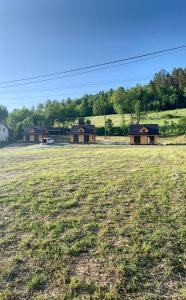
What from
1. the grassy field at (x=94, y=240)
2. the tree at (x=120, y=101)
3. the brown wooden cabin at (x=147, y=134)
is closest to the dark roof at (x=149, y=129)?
the brown wooden cabin at (x=147, y=134)

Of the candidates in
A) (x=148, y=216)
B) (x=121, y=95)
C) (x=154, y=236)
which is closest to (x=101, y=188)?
(x=148, y=216)

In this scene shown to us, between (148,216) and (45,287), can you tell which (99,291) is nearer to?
(45,287)

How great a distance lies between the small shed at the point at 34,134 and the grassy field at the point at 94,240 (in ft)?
197

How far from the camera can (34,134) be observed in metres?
68.5

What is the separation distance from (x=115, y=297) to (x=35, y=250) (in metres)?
1.92

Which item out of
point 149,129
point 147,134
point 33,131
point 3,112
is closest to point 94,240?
point 147,134

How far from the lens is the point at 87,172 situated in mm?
11328

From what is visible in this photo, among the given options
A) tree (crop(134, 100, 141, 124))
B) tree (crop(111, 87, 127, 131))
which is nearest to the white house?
tree (crop(111, 87, 127, 131))

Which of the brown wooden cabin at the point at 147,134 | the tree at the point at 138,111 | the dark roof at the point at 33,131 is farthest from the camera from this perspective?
the tree at the point at 138,111

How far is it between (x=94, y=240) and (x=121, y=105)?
8656 centimetres

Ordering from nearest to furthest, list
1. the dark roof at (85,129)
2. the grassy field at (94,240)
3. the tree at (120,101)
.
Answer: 1. the grassy field at (94,240)
2. the dark roof at (85,129)
3. the tree at (120,101)

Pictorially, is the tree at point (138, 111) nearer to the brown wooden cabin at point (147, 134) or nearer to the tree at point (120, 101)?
the tree at point (120, 101)

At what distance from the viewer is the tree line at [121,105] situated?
90.3 m

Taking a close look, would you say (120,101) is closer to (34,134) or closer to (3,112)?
(34,134)
